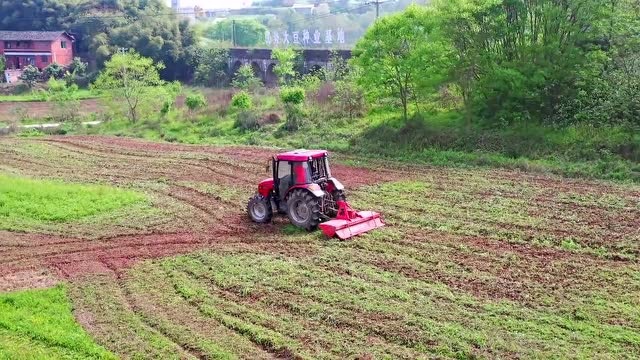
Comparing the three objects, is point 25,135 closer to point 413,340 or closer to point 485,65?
point 485,65

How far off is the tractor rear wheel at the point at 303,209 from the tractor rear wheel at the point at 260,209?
65cm

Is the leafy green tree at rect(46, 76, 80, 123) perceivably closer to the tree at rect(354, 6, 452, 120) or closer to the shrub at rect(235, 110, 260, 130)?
the shrub at rect(235, 110, 260, 130)

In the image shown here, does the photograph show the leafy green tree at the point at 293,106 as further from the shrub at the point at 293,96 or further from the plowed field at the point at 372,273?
the plowed field at the point at 372,273

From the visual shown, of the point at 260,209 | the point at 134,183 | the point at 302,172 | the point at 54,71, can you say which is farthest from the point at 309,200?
the point at 54,71

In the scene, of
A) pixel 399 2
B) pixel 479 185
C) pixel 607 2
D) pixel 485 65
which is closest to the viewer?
pixel 479 185

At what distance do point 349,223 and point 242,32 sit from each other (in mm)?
70932

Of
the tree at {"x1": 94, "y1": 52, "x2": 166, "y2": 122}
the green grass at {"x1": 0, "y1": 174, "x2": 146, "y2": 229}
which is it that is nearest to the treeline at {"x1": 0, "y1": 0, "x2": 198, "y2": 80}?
the tree at {"x1": 94, "y1": 52, "x2": 166, "y2": 122}

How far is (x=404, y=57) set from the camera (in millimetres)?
25609

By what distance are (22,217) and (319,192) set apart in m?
8.06

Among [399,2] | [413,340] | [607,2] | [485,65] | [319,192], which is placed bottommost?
[413,340]

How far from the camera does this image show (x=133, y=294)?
11742 millimetres

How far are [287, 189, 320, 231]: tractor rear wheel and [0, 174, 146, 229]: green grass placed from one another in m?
5.45

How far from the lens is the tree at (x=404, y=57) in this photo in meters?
24.6

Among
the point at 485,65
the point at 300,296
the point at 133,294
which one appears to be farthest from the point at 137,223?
the point at 485,65
